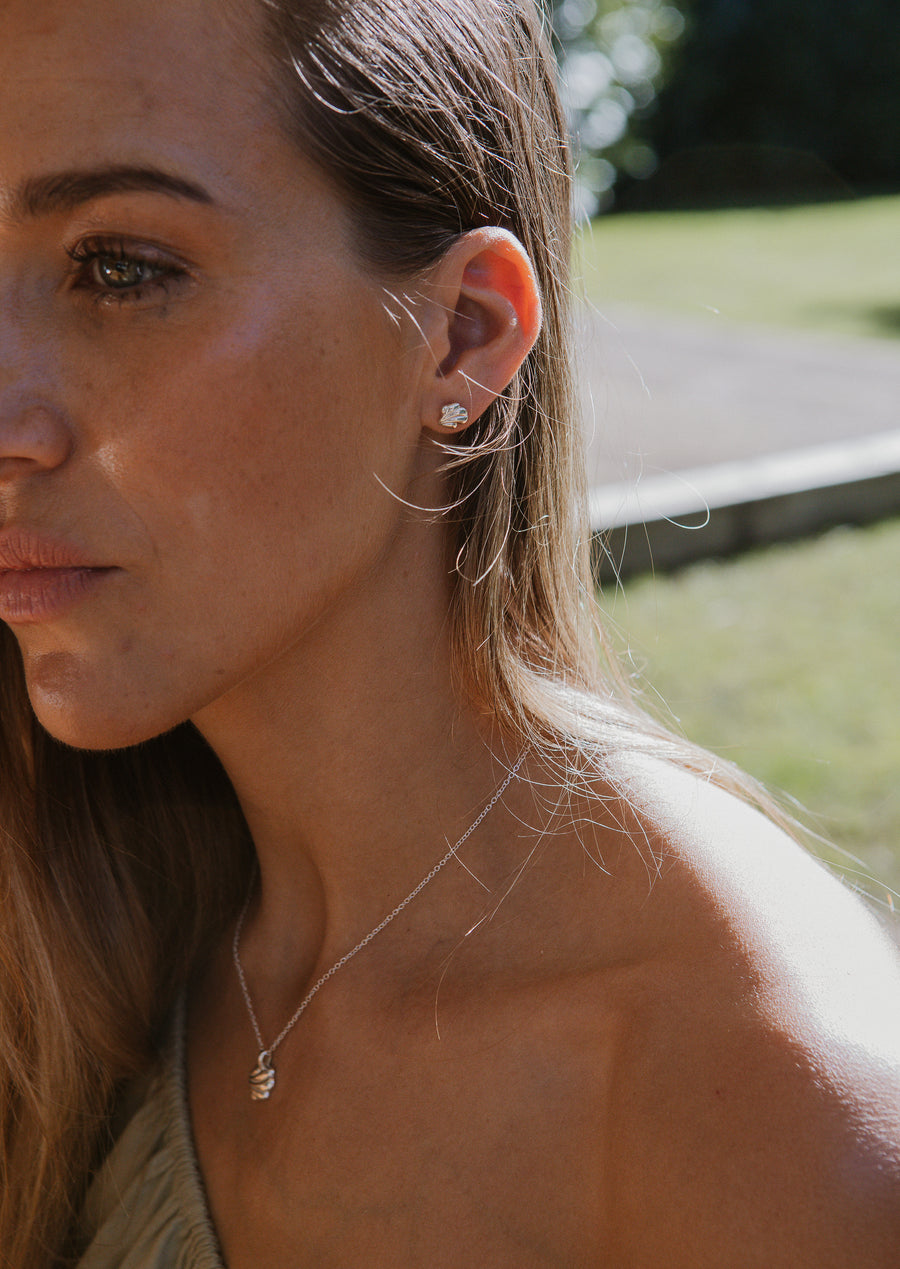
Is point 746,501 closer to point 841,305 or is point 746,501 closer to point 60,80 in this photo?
point 60,80

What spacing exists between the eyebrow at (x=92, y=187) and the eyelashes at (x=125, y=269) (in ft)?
0.17

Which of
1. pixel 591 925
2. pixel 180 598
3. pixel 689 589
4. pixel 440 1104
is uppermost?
pixel 180 598

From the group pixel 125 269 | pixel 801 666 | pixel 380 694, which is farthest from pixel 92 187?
pixel 801 666

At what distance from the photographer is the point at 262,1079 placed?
1912mm

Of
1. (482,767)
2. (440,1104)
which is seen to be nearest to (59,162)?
(482,767)

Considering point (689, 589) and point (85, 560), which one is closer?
point (85, 560)

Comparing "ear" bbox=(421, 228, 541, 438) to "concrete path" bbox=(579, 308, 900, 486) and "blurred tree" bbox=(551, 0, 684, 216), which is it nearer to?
"concrete path" bbox=(579, 308, 900, 486)

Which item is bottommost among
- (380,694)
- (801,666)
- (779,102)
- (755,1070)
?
(779,102)

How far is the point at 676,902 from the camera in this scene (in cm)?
155

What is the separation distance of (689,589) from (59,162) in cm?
511

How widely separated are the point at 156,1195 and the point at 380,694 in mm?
846

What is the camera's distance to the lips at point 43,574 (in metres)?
1.52

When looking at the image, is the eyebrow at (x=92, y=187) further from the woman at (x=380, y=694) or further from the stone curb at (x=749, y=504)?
the stone curb at (x=749, y=504)

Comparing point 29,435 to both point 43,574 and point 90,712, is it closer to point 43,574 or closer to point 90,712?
point 43,574
